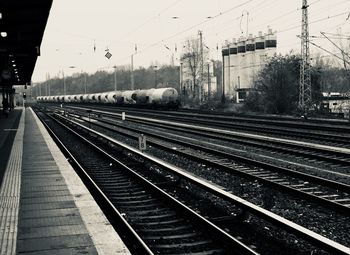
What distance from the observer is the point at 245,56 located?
92562 millimetres

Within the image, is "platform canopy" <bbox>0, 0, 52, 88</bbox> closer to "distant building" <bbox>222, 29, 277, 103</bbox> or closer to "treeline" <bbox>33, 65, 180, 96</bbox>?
"distant building" <bbox>222, 29, 277, 103</bbox>

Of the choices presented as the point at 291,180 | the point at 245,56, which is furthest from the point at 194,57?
the point at 291,180

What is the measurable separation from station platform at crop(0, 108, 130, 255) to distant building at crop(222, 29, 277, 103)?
74.3m

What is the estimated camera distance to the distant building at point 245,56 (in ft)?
289

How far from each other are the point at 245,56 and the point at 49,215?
289ft

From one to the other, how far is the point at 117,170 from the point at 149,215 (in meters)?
5.25

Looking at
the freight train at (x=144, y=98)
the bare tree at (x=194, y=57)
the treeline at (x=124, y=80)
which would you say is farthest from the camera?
the treeline at (x=124, y=80)

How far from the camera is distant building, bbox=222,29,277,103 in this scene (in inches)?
3472

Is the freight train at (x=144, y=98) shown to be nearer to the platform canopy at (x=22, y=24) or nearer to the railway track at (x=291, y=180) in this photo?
the platform canopy at (x=22, y=24)

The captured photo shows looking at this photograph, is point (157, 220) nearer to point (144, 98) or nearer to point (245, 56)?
point (144, 98)

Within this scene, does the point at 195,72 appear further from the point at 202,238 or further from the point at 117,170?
the point at 202,238

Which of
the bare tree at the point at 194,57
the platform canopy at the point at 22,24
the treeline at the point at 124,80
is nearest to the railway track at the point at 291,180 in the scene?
the platform canopy at the point at 22,24

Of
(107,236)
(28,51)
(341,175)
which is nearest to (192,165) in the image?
(341,175)

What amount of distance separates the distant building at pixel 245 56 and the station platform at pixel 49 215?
74.3m
